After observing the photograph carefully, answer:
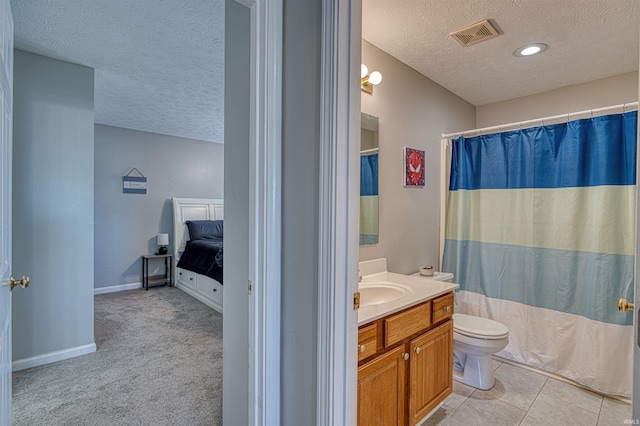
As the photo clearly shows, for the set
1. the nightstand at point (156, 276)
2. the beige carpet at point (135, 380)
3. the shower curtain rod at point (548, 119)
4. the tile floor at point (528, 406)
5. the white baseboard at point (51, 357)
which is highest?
the shower curtain rod at point (548, 119)

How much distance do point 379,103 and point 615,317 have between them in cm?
221

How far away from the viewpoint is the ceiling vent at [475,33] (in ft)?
6.36

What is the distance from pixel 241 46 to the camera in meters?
1.42

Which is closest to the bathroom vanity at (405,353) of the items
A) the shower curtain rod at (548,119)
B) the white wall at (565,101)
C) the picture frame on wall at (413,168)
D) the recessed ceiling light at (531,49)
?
the picture frame on wall at (413,168)

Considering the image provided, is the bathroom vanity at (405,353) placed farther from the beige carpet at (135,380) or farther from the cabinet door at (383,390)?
the beige carpet at (135,380)

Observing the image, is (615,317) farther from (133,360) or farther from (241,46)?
(133,360)

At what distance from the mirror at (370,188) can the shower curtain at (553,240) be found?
3.42ft

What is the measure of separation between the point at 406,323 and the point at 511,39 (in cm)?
199

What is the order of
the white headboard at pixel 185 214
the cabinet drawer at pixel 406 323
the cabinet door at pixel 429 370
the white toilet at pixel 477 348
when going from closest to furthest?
the cabinet drawer at pixel 406 323
the cabinet door at pixel 429 370
the white toilet at pixel 477 348
the white headboard at pixel 185 214

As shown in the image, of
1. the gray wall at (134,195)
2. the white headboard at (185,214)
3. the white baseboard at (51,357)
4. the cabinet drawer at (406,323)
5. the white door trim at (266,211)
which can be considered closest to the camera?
the white door trim at (266,211)

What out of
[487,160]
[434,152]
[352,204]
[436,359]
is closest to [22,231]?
[352,204]

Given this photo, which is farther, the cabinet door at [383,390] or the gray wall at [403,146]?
the gray wall at [403,146]

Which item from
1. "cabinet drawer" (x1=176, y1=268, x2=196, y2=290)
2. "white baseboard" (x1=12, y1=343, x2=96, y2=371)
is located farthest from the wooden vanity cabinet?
"cabinet drawer" (x1=176, y1=268, x2=196, y2=290)

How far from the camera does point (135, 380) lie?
7.38 ft
